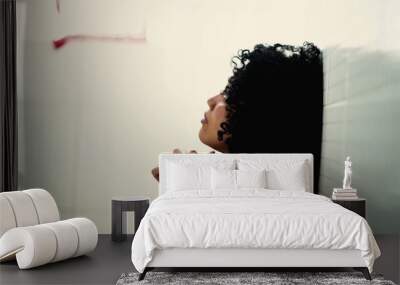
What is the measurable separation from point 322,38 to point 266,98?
3.02 feet

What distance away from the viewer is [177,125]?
7652 mm

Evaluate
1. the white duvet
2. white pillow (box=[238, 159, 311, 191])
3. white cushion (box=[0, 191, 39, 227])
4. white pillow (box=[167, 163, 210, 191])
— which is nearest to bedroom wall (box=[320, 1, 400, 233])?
white pillow (box=[238, 159, 311, 191])

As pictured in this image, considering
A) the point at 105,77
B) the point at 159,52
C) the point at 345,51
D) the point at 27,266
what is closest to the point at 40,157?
the point at 105,77

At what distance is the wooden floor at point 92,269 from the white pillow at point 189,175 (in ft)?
2.80

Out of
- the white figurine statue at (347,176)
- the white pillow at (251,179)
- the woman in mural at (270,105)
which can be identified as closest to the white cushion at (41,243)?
the white pillow at (251,179)

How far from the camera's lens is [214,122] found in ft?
25.1

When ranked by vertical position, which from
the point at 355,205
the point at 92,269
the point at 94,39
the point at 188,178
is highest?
the point at 94,39

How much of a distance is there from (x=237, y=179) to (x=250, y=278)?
181 centimetres

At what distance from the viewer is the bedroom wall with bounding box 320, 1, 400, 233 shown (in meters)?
7.53

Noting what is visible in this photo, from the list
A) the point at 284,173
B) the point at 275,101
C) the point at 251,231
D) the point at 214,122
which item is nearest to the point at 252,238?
A: the point at 251,231

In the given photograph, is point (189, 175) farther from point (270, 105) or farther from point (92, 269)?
point (92, 269)

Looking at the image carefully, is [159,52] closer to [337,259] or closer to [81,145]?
[81,145]

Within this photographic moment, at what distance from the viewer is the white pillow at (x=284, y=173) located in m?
6.88

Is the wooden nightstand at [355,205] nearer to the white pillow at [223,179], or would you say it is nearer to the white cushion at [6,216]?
the white pillow at [223,179]
